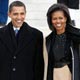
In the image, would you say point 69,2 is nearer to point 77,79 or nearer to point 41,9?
point 41,9

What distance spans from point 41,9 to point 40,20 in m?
0.13

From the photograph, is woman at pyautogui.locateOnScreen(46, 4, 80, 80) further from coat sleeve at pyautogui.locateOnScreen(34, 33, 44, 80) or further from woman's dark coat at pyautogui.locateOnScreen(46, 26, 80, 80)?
coat sleeve at pyautogui.locateOnScreen(34, 33, 44, 80)

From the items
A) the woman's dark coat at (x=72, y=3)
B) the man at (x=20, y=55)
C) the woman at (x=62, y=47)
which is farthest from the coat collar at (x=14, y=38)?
the woman's dark coat at (x=72, y=3)

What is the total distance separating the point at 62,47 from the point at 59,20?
0.56 ft

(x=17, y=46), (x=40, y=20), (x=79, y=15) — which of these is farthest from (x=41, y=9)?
(x=17, y=46)

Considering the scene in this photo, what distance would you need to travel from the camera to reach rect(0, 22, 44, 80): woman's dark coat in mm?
2418

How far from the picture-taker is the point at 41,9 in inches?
155

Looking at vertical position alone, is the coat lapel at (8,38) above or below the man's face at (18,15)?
below

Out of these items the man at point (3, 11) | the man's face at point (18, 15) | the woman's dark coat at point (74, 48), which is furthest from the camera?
the man at point (3, 11)

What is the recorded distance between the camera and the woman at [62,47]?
2.21 m

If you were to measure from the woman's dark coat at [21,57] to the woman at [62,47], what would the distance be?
0.15m

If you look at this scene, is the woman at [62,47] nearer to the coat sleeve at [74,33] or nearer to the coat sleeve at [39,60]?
the coat sleeve at [74,33]

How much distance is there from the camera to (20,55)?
7.95 ft

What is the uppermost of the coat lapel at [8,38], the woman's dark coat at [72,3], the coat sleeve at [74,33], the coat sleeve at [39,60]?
the woman's dark coat at [72,3]
